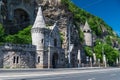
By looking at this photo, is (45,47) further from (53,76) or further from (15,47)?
(53,76)

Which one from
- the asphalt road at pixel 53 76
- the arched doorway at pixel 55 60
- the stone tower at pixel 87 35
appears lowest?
the asphalt road at pixel 53 76

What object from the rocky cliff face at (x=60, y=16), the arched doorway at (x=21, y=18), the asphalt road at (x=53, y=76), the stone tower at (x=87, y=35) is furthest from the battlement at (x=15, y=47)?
the stone tower at (x=87, y=35)

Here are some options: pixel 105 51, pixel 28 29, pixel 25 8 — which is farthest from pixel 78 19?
pixel 28 29

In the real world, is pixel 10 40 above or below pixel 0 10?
below

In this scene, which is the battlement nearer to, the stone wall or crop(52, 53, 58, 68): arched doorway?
the stone wall

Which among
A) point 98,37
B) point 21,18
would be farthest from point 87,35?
point 21,18

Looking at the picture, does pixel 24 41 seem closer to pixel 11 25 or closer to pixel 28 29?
pixel 28 29

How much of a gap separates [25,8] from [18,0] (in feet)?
9.90

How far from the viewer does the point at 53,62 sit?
6719 centimetres

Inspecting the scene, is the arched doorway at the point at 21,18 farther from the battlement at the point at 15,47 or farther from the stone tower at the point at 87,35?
the stone tower at the point at 87,35

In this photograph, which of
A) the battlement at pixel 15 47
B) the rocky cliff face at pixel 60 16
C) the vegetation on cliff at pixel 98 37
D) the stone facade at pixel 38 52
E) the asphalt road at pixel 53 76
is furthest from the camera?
the vegetation on cliff at pixel 98 37

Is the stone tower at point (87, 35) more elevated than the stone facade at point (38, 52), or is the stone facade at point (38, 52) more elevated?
the stone tower at point (87, 35)

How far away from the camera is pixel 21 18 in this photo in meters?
91.6

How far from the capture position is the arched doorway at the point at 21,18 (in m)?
88.7
